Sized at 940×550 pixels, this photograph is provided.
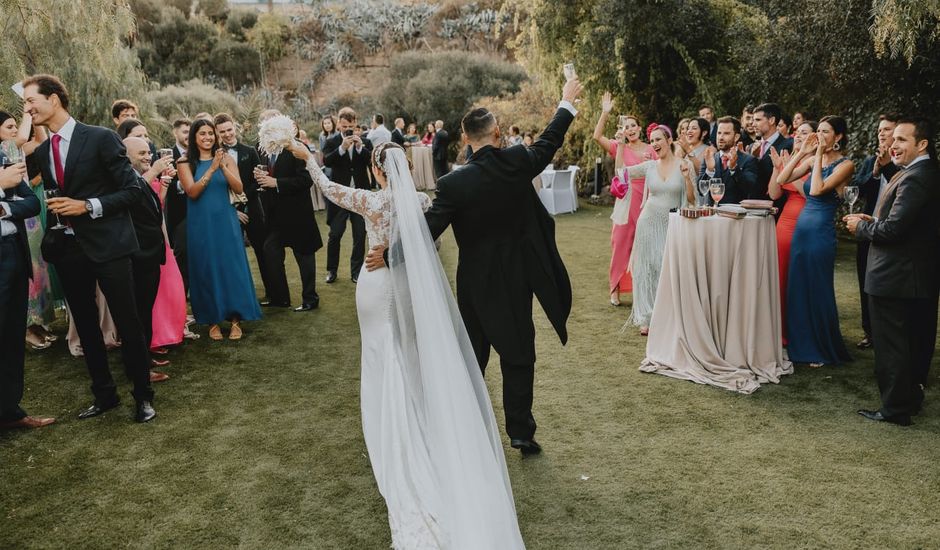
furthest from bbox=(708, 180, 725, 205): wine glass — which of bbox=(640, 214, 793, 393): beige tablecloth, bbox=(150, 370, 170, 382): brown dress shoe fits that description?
bbox=(150, 370, 170, 382): brown dress shoe

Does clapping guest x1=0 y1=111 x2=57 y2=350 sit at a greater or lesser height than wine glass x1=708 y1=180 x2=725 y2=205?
lesser

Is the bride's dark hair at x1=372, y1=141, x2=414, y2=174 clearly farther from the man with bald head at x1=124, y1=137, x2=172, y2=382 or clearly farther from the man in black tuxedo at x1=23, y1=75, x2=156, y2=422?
the man with bald head at x1=124, y1=137, x2=172, y2=382

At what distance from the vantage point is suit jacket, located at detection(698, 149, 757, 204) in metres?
5.58

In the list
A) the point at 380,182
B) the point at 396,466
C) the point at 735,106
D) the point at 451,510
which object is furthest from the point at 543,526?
the point at 735,106

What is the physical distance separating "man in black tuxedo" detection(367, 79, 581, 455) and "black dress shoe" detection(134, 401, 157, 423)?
1.91 meters

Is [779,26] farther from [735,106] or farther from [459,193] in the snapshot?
[459,193]

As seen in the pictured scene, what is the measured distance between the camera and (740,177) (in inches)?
A: 220

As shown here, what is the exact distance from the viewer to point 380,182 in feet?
11.6

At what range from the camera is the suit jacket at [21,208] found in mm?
4035

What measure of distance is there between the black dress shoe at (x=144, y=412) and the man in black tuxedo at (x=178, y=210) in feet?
6.76

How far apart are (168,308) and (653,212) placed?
164 inches

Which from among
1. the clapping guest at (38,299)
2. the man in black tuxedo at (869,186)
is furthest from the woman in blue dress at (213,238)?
the man in black tuxedo at (869,186)

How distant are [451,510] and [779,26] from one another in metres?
8.80

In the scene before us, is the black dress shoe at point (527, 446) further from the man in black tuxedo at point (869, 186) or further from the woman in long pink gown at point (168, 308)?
the woman in long pink gown at point (168, 308)
